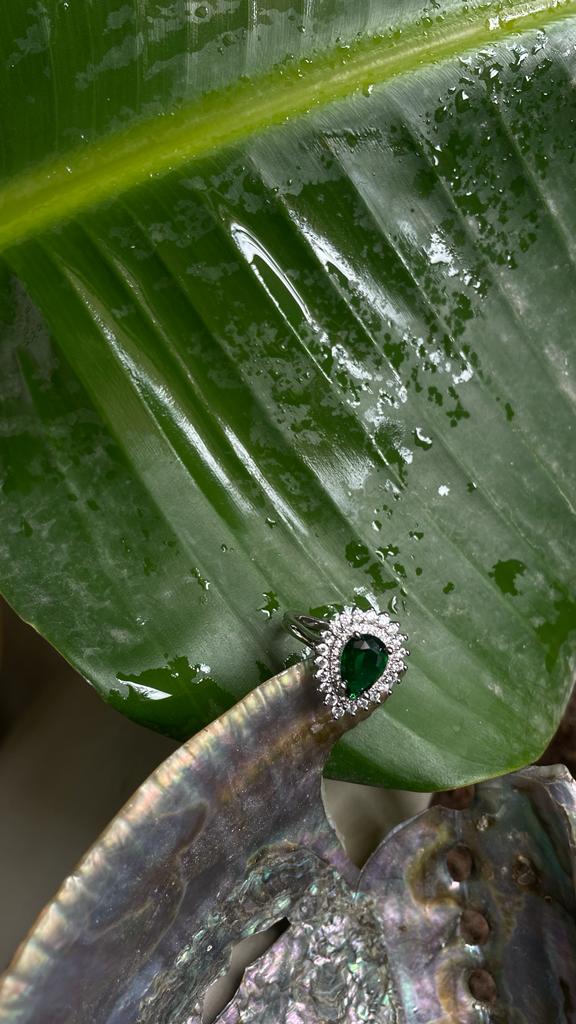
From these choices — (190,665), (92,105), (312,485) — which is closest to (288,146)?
(92,105)

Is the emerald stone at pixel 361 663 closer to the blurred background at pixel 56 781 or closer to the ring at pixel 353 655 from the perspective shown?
the ring at pixel 353 655

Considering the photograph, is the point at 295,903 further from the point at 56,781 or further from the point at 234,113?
the point at 234,113

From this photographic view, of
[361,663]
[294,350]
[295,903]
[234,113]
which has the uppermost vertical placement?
[234,113]

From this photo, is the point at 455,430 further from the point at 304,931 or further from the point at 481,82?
the point at 304,931

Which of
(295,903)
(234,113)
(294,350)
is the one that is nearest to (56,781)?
(295,903)

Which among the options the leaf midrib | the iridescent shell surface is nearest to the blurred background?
the iridescent shell surface

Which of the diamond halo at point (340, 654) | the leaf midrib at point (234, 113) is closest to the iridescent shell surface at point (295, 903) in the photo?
the diamond halo at point (340, 654)
